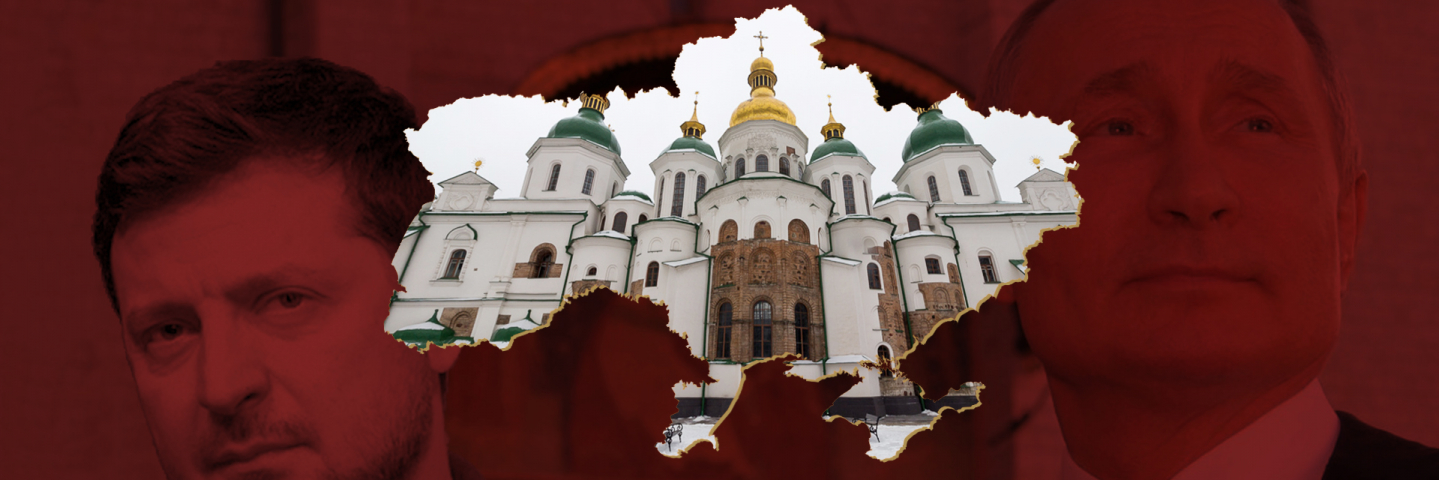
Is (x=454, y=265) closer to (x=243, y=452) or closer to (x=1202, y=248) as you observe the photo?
(x=243, y=452)

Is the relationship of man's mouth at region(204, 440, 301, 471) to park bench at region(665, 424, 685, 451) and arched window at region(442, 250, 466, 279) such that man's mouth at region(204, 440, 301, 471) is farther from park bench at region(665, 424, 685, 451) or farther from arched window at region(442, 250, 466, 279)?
park bench at region(665, 424, 685, 451)

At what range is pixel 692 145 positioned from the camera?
2.54 ft

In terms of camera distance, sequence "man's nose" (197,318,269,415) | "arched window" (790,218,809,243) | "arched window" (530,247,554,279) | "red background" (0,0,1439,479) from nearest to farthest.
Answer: "man's nose" (197,318,269,415) → "arched window" (530,247,554,279) → "red background" (0,0,1439,479) → "arched window" (790,218,809,243)

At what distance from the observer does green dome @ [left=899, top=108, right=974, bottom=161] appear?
66cm

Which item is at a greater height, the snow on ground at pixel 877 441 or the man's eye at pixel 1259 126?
the man's eye at pixel 1259 126

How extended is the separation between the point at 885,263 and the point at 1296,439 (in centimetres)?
52

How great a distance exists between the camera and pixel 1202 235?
56 cm

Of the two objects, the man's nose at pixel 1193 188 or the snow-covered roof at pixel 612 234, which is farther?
the snow-covered roof at pixel 612 234

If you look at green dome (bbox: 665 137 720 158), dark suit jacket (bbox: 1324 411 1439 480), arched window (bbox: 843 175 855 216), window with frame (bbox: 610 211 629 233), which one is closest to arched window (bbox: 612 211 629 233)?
window with frame (bbox: 610 211 629 233)

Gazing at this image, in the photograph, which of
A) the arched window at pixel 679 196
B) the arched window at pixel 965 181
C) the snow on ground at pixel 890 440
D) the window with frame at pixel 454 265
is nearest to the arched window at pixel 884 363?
the snow on ground at pixel 890 440

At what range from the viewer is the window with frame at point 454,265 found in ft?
2.12

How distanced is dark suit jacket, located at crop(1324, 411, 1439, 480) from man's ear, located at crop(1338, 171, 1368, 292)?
18 cm

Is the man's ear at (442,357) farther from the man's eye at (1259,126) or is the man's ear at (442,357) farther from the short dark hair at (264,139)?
the man's eye at (1259,126)

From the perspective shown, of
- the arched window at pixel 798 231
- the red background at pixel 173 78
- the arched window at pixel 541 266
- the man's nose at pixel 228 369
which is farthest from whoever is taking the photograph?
the arched window at pixel 798 231
